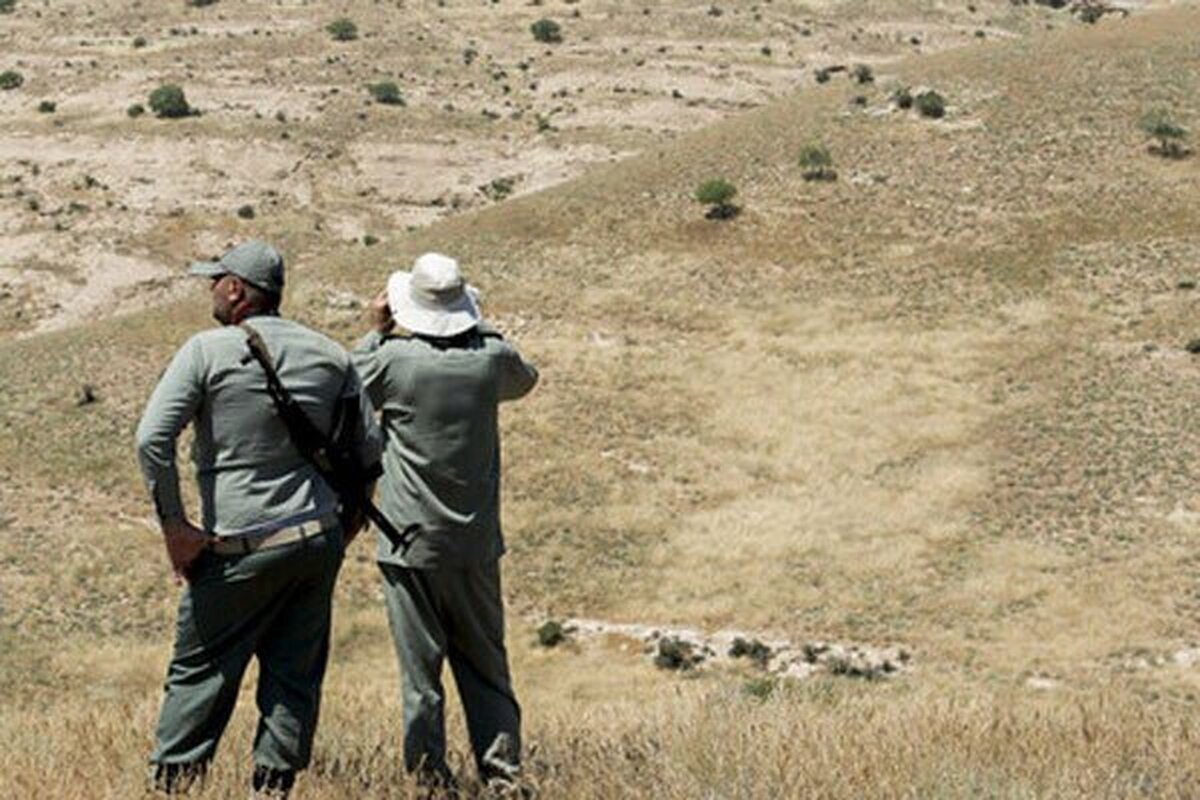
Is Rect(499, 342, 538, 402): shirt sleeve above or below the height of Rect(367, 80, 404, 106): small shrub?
above

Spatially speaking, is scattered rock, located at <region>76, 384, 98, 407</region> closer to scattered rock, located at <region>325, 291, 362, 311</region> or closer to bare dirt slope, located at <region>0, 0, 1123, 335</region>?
scattered rock, located at <region>325, 291, 362, 311</region>

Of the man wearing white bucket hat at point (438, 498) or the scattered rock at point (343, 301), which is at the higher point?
the man wearing white bucket hat at point (438, 498)

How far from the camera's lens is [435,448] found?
6.19 meters

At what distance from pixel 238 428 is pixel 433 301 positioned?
1.28 meters

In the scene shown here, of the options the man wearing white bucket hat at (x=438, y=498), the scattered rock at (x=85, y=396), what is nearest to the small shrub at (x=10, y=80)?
the scattered rock at (x=85, y=396)

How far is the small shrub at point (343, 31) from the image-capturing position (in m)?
100

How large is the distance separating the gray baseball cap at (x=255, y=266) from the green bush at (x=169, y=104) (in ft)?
262

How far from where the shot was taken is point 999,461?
32.8 meters

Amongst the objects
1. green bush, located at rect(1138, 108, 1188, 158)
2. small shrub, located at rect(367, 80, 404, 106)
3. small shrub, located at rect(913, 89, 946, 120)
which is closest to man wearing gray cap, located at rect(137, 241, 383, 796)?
green bush, located at rect(1138, 108, 1188, 158)

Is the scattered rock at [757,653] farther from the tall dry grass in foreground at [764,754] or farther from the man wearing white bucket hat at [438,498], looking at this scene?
the man wearing white bucket hat at [438,498]

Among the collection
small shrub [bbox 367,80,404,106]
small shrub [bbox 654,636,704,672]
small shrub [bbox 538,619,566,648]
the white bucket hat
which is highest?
the white bucket hat

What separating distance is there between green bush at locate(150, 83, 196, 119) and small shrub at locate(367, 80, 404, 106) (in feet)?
40.8

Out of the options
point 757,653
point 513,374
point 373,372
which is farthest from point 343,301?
point 373,372

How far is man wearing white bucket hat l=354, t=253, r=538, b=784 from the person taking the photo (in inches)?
242
